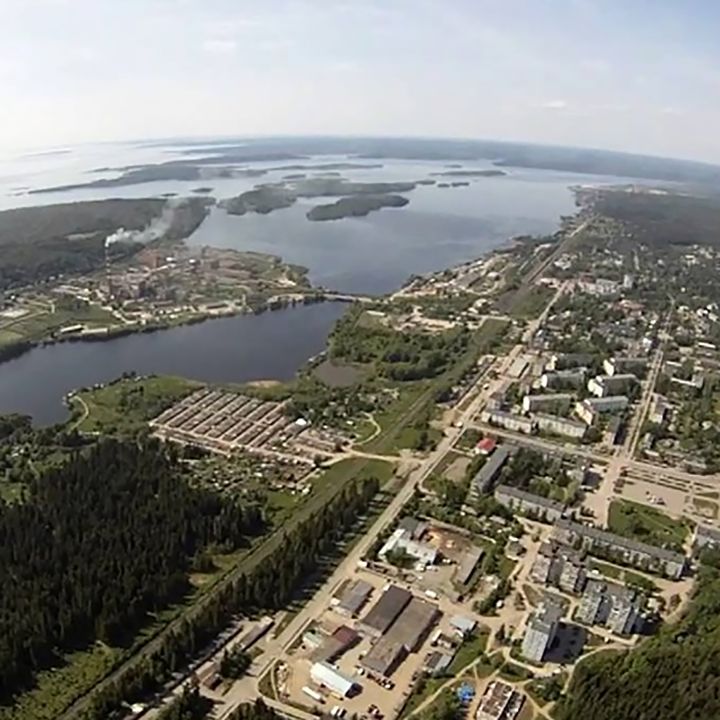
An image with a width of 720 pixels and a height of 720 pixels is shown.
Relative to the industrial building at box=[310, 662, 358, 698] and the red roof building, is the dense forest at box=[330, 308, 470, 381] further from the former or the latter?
the industrial building at box=[310, 662, 358, 698]

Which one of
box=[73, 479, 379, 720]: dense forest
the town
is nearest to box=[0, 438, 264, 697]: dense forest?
box=[73, 479, 379, 720]: dense forest

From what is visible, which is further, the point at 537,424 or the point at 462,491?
the point at 537,424

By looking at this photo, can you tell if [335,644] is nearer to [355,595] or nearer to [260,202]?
[355,595]

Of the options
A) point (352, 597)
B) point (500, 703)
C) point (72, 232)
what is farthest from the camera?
point (72, 232)

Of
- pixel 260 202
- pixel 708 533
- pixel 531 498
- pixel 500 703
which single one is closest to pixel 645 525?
pixel 708 533

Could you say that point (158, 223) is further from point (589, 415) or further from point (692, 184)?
point (692, 184)

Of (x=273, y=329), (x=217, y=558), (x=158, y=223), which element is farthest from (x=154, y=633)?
(x=158, y=223)
